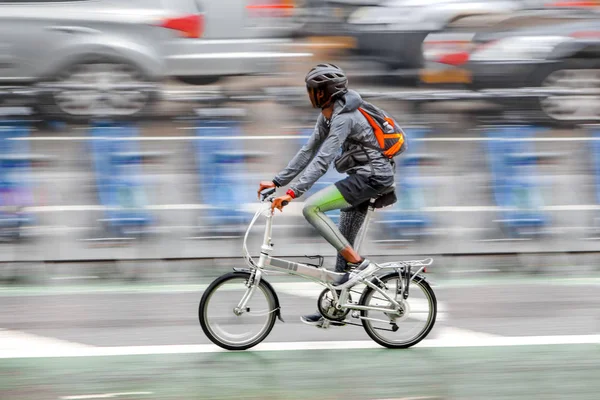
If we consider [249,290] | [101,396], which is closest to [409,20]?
[249,290]

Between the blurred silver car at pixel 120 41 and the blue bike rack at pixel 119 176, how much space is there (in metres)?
1.43

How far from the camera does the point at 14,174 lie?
9.11 metres

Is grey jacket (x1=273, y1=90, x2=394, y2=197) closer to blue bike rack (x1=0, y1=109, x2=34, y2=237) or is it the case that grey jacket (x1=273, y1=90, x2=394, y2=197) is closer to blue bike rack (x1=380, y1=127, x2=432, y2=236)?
blue bike rack (x1=380, y1=127, x2=432, y2=236)

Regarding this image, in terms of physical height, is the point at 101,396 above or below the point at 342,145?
below

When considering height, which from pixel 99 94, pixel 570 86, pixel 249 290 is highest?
pixel 99 94

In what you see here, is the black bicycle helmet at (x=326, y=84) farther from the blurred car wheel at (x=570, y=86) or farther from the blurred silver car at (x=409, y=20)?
the blurred silver car at (x=409, y=20)

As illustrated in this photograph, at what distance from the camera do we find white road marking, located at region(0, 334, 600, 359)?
6.37m

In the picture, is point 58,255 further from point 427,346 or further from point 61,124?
point 427,346

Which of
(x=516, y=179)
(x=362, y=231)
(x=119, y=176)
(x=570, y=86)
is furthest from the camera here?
(x=570, y=86)

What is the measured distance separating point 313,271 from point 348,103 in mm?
1072

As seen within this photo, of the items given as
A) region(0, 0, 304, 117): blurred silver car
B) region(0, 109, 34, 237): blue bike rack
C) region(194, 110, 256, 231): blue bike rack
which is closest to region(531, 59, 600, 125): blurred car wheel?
region(194, 110, 256, 231): blue bike rack

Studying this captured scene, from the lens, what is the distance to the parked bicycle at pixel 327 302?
20.9ft

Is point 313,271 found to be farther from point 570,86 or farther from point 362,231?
point 570,86

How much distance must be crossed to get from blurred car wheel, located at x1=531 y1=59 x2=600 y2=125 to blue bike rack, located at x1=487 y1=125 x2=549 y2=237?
42cm
